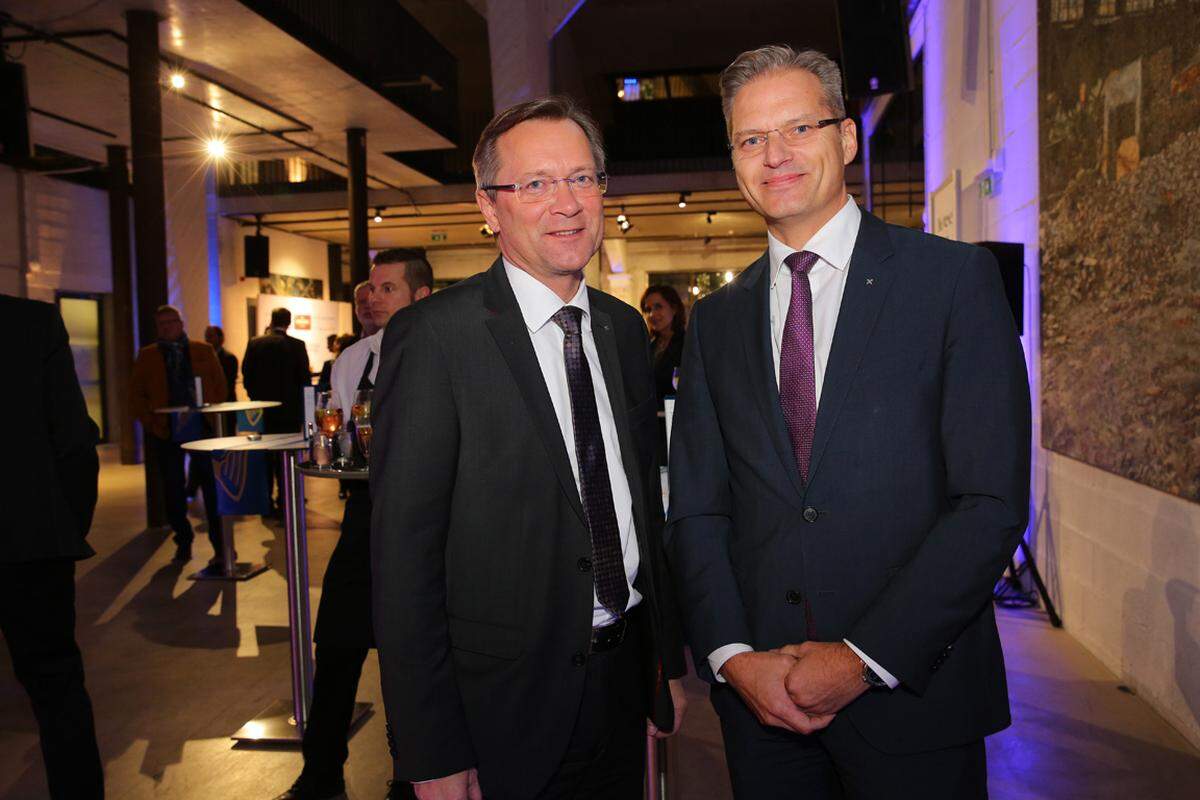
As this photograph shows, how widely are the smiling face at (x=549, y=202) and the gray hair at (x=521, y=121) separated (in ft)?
0.04

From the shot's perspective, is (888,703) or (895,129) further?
(895,129)

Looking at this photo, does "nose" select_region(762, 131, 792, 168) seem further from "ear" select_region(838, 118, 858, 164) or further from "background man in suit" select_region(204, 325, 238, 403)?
"background man in suit" select_region(204, 325, 238, 403)

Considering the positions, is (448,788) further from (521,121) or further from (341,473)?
(341,473)

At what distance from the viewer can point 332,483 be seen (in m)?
10.3

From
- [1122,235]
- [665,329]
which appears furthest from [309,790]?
[665,329]

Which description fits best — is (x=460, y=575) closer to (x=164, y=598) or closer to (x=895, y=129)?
(x=164, y=598)

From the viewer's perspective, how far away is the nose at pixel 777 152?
1.43m

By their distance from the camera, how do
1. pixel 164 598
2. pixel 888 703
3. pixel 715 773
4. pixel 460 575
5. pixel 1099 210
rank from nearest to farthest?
pixel 888 703 < pixel 460 575 < pixel 715 773 < pixel 1099 210 < pixel 164 598

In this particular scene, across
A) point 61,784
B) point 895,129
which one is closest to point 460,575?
point 61,784

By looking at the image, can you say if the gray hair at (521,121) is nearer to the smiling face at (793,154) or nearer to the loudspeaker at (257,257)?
the smiling face at (793,154)

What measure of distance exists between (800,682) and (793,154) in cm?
86

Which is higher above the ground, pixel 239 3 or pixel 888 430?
pixel 239 3

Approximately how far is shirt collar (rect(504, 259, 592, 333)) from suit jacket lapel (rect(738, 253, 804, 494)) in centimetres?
34

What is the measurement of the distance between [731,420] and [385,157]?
469 inches
